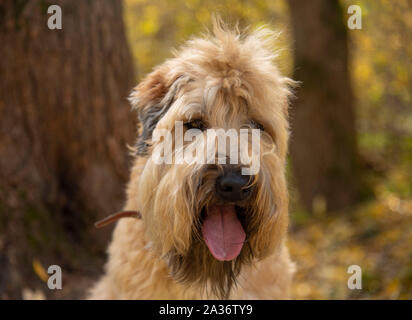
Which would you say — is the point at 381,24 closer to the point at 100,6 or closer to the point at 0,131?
the point at 100,6

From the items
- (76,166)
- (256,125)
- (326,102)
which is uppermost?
(326,102)

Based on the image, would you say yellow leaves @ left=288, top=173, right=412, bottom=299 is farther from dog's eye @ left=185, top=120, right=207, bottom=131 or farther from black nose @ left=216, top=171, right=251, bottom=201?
dog's eye @ left=185, top=120, right=207, bottom=131

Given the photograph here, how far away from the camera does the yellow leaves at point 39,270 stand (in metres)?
4.31

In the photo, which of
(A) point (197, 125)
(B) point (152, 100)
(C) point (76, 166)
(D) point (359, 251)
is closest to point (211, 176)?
(A) point (197, 125)

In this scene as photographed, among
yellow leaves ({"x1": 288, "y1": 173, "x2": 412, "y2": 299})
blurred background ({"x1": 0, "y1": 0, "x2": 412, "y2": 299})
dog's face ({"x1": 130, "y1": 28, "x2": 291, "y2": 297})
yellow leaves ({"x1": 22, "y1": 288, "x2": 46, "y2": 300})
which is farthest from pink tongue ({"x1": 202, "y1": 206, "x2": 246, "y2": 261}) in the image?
yellow leaves ({"x1": 288, "y1": 173, "x2": 412, "y2": 299})

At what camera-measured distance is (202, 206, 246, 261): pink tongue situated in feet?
9.96

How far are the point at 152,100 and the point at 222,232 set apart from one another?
3.26 ft

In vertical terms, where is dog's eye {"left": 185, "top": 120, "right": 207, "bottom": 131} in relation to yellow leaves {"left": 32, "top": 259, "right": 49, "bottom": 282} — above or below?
above

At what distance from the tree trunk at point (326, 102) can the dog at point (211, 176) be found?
535cm

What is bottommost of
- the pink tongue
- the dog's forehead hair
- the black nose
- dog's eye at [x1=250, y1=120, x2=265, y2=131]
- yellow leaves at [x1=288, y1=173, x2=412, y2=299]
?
yellow leaves at [x1=288, y1=173, x2=412, y2=299]

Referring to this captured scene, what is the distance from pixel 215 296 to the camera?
3.45m

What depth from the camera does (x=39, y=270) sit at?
4316 mm

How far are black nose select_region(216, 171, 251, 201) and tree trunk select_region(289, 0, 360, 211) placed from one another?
19.7ft

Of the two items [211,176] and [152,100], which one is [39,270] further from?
[211,176]
